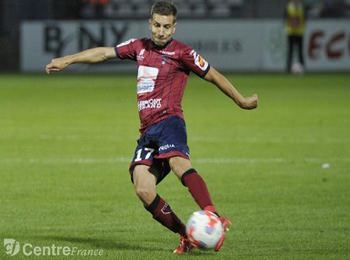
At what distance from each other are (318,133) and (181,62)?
31.4ft

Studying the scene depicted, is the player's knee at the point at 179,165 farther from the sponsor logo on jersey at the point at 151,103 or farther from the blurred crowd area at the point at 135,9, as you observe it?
the blurred crowd area at the point at 135,9

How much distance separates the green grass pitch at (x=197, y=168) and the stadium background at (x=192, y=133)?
0.02 meters

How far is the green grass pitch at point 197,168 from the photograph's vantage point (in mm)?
9352

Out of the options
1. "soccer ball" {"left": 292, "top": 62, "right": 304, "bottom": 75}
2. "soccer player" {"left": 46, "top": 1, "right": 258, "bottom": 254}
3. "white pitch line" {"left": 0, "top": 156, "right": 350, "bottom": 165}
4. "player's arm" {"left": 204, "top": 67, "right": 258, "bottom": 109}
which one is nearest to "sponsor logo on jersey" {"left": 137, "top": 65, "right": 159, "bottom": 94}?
"soccer player" {"left": 46, "top": 1, "right": 258, "bottom": 254}

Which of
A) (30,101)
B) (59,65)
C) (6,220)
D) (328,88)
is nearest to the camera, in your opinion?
(59,65)

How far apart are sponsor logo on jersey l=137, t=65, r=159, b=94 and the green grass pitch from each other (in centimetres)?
124

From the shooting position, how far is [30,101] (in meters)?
24.1

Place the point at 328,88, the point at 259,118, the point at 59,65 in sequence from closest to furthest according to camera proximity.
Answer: the point at 59,65, the point at 259,118, the point at 328,88

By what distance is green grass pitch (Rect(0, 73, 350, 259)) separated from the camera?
30.7ft

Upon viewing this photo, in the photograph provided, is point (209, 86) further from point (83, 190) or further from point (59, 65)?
point (59, 65)

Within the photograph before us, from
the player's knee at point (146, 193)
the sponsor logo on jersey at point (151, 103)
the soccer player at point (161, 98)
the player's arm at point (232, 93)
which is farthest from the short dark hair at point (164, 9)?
the player's knee at point (146, 193)

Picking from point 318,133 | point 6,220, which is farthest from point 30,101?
point 6,220

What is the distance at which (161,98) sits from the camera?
8828 millimetres

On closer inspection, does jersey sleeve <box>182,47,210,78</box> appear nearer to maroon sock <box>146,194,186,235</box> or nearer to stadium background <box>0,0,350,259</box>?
maroon sock <box>146,194,186,235</box>
